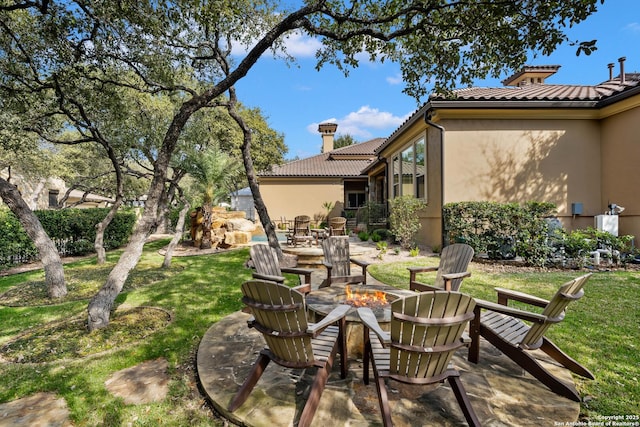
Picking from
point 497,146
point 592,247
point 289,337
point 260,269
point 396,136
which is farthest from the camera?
point 396,136

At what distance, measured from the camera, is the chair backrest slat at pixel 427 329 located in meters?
1.99

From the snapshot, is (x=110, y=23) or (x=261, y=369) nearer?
(x=261, y=369)

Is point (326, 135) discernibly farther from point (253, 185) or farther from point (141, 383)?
point (141, 383)

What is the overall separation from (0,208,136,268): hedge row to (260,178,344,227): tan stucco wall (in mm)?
9250

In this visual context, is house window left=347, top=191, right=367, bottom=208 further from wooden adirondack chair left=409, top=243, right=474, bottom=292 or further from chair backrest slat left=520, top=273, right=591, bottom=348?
chair backrest slat left=520, top=273, right=591, bottom=348

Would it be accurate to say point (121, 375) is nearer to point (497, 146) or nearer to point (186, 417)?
point (186, 417)

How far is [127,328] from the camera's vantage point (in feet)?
13.5

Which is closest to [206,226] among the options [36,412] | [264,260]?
[264,260]

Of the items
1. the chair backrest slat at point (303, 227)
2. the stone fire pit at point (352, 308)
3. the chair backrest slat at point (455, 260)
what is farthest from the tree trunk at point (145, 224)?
the chair backrest slat at point (303, 227)

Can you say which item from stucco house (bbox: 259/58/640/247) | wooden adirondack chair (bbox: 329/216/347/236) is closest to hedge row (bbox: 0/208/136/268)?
wooden adirondack chair (bbox: 329/216/347/236)

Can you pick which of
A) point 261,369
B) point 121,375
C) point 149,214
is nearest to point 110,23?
point 149,214

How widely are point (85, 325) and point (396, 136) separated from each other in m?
11.2

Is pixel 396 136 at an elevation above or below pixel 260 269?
above

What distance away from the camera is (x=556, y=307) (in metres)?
2.53
